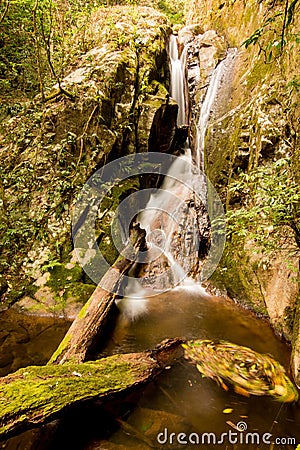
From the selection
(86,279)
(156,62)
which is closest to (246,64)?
(156,62)

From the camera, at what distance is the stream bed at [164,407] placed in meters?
2.54

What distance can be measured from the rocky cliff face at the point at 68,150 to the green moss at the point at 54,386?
233 cm

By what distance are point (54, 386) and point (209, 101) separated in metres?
A: 8.26

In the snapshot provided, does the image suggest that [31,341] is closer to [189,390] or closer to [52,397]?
[52,397]

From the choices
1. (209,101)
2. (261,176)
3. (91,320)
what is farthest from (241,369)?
(209,101)

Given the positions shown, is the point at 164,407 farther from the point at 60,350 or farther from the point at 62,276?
the point at 62,276

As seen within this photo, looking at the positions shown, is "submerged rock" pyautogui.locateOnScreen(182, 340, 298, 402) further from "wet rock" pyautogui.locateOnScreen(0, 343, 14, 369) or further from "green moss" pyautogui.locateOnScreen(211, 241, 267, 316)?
"wet rock" pyautogui.locateOnScreen(0, 343, 14, 369)

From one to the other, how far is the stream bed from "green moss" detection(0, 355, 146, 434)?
0.24m

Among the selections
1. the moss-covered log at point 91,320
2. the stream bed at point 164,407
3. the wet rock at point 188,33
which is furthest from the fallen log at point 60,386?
the wet rock at point 188,33

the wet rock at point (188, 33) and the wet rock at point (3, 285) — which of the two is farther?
the wet rock at point (188, 33)

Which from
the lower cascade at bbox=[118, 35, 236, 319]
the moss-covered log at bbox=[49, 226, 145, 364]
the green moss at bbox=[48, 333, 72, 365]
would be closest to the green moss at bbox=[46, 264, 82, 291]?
the moss-covered log at bbox=[49, 226, 145, 364]

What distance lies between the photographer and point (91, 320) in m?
4.04

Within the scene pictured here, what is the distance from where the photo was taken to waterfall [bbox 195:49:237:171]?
788cm

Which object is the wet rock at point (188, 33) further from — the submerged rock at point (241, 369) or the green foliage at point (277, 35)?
the submerged rock at point (241, 369)
